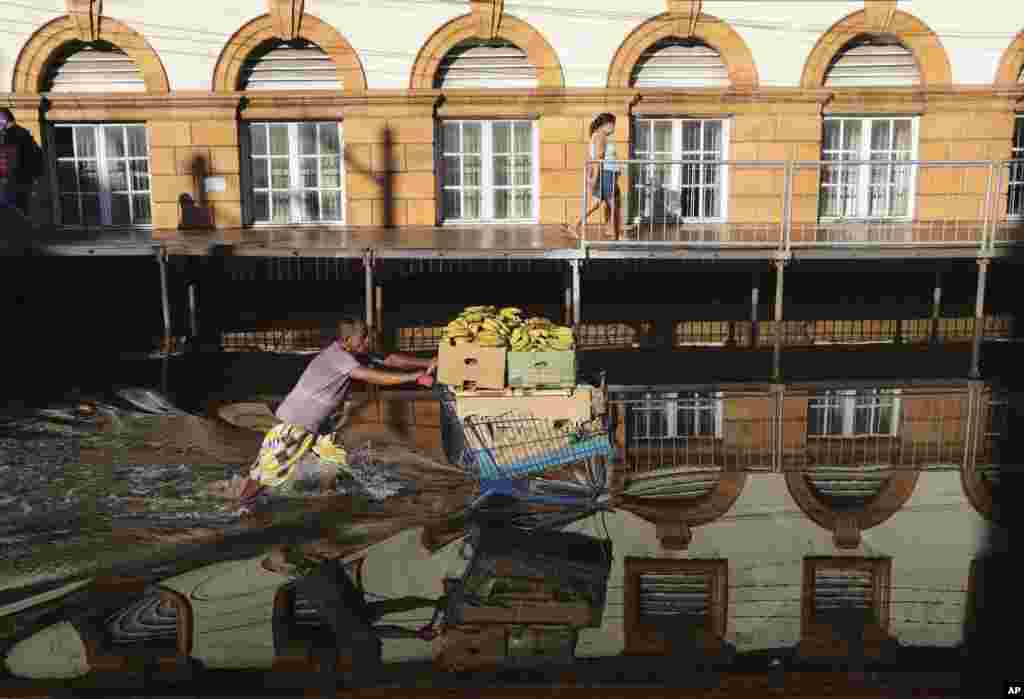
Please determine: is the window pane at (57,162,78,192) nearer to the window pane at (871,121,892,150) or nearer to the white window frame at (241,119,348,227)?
the white window frame at (241,119,348,227)

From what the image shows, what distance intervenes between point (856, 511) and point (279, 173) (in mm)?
12517

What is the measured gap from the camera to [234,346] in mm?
15555

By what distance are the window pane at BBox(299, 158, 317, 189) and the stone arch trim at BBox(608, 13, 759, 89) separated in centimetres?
532

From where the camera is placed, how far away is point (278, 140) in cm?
1739

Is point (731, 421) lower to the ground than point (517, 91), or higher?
lower

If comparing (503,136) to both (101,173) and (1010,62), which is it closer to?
(101,173)

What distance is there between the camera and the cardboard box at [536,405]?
25.4 ft

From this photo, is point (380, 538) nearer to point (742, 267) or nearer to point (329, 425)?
point (329, 425)

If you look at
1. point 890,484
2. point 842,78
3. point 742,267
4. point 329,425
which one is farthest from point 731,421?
point 842,78

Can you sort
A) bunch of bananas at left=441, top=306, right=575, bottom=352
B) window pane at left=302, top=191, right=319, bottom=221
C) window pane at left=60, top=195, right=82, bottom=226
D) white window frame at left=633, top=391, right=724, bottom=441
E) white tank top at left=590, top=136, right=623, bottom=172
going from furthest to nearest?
window pane at left=302, top=191, right=319, bottom=221 < window pane at left=60, top=195, right=82, bottom=226 < white tank top at left=590, top=136, right=623, bottom=172 < white window frame at left=633, top=391, right=724, bottom=441 < bunch of bananas at left=441, top=306, right=575, bottom=352

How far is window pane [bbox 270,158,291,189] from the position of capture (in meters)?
17.5

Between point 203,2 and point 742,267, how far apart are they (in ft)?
32.6

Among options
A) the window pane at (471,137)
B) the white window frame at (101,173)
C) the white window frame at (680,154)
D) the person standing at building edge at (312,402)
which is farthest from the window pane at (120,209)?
the person standing at building edge at (312,402)

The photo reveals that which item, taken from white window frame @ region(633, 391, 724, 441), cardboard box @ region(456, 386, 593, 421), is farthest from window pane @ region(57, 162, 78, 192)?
cardboard box @ region(456, 386, 593, 421)
